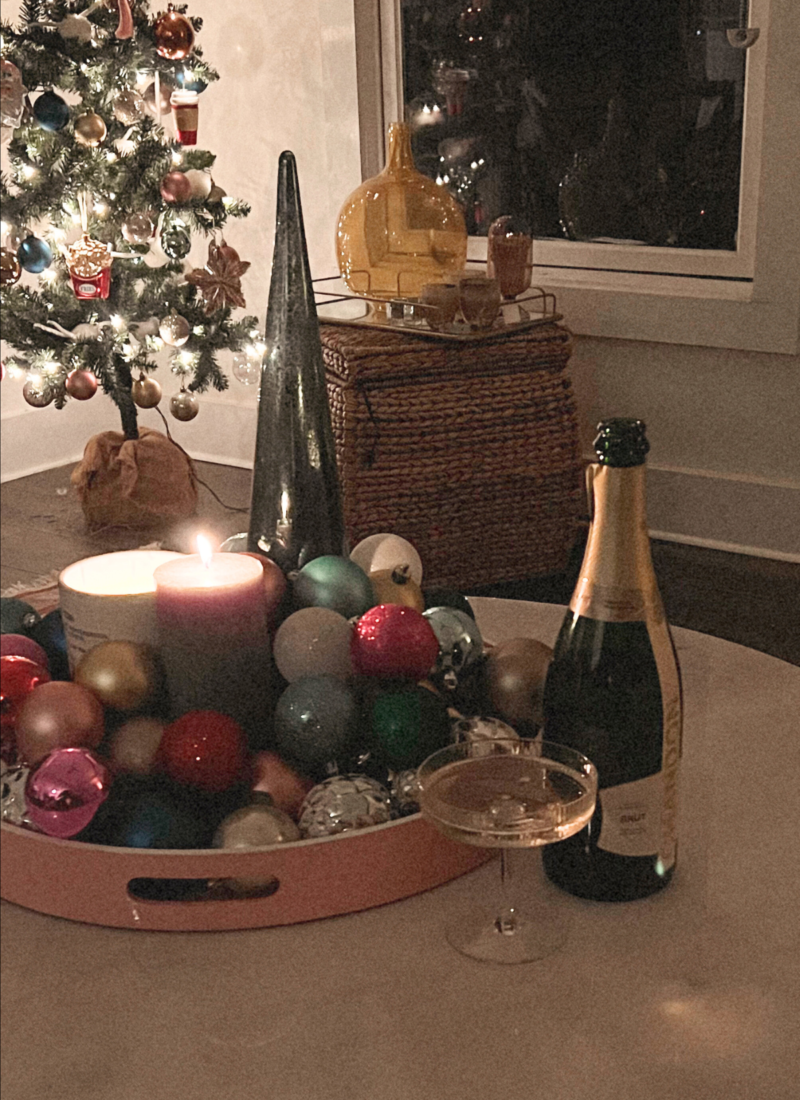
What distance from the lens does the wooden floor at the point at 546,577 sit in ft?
6.65

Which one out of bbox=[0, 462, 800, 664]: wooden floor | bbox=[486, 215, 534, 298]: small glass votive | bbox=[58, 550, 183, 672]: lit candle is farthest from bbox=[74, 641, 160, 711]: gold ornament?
bbox=[486, 215, 534, 298]: small glass votive

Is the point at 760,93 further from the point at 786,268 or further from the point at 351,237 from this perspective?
the point at 351,237

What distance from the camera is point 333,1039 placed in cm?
46

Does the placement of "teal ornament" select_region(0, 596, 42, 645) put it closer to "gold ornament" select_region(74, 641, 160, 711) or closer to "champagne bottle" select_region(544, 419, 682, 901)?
"gold ornament" select_region(74, 641, 160, 711)

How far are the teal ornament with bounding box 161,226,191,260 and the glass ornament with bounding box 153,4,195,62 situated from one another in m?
0.31

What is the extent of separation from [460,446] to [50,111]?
0.92 metres

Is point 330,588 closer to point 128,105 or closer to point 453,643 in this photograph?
point 453,643

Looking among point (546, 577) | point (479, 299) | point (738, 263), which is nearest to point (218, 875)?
point (479, 299)

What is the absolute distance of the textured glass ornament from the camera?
67 centimetres

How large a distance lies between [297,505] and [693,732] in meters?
0.26

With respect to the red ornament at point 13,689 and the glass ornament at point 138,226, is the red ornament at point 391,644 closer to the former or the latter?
the red ornament at point 13,689

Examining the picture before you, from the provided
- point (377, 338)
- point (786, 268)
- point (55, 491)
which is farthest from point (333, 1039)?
point (55, 491)

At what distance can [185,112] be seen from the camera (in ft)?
7.64

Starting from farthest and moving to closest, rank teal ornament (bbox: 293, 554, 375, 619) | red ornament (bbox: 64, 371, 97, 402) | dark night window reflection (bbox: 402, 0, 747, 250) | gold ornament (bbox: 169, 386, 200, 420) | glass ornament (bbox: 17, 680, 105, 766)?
gold ornament (bbox: 169, 386, 200, 420), red ornament (bbox: 64, 371, 97, 402), dark night window reflection (bbox: 402, 0, 747, 250), teal ornament (bbox: 293, 554, 375, 619), glass ornament (bbox: 17, 680, 105, 766)
